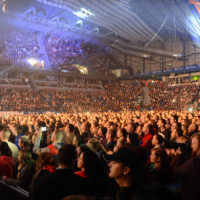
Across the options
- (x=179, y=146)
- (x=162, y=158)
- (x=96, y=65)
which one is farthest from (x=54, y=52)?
(x=162, y=158)

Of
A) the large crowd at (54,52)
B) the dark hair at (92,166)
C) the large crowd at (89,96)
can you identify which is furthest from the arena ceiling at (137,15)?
the dark hair at (92,166)

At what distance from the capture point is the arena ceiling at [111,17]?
28.0 m

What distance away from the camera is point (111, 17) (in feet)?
118

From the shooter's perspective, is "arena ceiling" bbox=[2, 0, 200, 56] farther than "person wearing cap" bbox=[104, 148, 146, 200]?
Yes

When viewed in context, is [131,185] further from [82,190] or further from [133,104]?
[133,104]

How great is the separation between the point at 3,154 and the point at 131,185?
2735 mm

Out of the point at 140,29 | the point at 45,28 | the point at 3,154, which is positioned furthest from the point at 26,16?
the point at 3,154

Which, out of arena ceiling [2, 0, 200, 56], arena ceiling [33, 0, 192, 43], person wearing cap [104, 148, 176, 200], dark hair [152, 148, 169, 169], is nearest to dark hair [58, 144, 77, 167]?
person wearing cap [104, 148, 176, 200]

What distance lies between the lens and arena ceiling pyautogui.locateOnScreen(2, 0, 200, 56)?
91.9ft

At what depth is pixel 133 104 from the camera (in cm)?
3256

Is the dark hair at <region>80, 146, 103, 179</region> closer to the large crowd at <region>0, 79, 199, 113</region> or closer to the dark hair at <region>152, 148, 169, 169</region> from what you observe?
the dark hair at <region>152, 148, 169, 169</region>

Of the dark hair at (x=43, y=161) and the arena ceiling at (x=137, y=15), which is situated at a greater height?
the arena ceiling at (x=137, y=15)

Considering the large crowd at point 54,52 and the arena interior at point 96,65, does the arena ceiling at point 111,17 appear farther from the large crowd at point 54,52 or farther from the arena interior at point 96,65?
the large crowd at point 54,52

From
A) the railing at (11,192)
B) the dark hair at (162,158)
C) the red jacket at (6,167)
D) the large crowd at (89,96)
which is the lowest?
the railing at (11,192)
